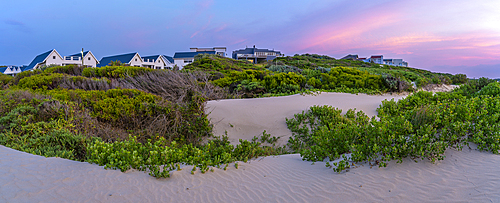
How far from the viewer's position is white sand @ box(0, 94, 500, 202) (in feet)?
9.08

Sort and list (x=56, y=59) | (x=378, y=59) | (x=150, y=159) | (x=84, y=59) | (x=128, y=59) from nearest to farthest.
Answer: (x=150, y=159), (x=56, y=59), (x=84, y=59), (x=128, y=59), (x=378, y=59)

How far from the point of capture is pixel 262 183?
343 centimetres

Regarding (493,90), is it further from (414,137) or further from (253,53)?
(253,53)

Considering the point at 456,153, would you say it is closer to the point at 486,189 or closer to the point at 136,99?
the point at 486,189

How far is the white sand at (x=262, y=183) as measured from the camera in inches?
109

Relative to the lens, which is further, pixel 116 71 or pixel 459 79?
pixel 459 79

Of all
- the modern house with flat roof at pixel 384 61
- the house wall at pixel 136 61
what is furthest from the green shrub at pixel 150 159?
the modern house with flat roof at pixel 384 61

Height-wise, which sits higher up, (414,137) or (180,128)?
(414,137)

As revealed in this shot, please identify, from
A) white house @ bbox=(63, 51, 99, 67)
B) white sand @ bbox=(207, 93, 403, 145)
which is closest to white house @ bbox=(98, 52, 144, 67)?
white house @ bbox=(63, 51, 99, 67)

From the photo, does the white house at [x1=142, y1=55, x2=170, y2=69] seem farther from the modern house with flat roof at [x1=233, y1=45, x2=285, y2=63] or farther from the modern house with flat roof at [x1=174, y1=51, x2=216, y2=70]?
the modern house with flat roof at [x1=233, y1=45, x2=285, y2=63]

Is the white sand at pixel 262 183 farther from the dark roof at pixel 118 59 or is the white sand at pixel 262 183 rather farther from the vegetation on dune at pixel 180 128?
the dark roof at pixel 118 59

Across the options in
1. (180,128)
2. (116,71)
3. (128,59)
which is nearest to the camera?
(180,128)

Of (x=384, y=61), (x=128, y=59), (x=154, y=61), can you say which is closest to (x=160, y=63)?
(x=154, y=61)

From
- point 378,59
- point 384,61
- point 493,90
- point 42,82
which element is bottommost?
point 493,90
